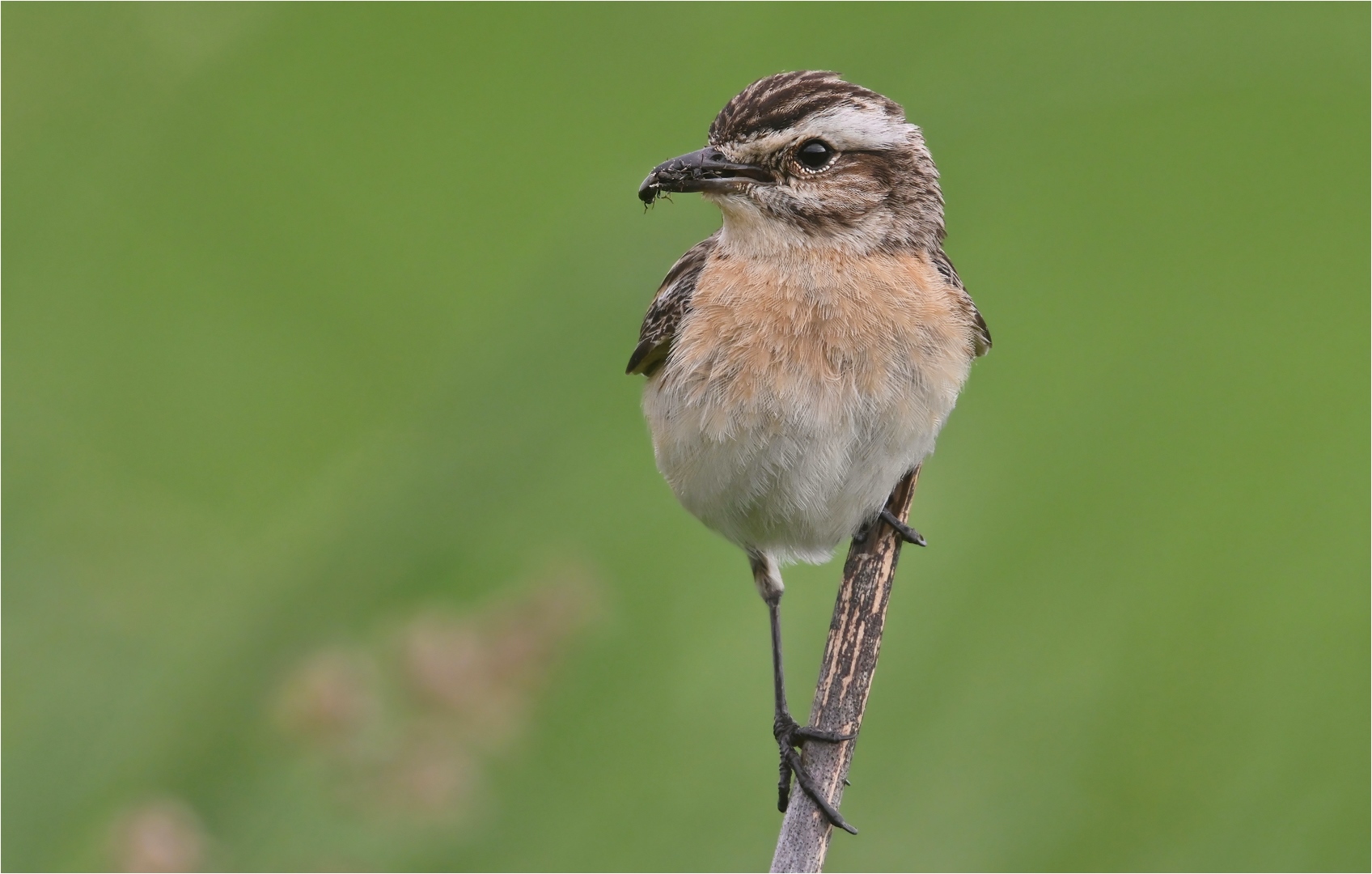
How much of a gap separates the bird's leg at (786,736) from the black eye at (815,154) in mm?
1527

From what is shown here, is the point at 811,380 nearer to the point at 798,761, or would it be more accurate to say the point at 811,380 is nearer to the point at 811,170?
the point at 811,170

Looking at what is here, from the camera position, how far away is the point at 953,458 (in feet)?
18.4

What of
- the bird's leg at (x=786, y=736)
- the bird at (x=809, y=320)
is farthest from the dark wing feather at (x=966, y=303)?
the bird's leg at (x=786, y=736)

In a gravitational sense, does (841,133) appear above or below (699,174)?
above

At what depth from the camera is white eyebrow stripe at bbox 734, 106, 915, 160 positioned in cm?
394

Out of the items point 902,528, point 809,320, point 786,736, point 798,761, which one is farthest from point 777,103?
point 786,736

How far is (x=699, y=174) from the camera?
12.9ft

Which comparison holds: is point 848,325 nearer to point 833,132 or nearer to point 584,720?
point 833,132

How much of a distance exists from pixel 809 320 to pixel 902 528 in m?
0.70

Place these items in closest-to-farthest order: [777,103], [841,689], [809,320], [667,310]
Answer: [841,689] → [777,103] → [809,320] → [667,310]

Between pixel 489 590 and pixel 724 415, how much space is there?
1.14m

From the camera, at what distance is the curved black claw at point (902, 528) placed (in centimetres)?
417

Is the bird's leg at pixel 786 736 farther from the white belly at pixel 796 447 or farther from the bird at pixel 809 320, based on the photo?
the white belly at pixel 796 447

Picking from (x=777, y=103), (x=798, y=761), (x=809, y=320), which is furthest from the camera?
(x=809, y=320)
